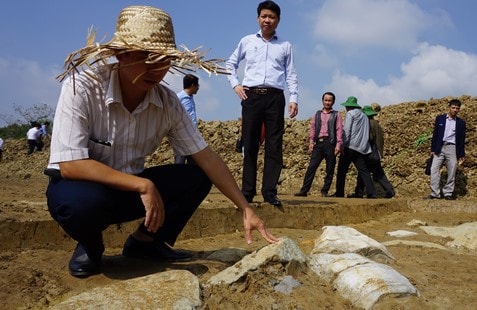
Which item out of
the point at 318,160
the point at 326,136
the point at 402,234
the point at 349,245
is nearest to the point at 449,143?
the point at 326,136

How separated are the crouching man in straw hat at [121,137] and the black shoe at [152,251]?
0.33m

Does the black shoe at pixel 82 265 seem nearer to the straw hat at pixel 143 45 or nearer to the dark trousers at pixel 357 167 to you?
the straw hat at pixel 143 45

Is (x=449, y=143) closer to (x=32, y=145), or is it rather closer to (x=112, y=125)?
(x=112, y=125)

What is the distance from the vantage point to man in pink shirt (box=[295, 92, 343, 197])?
8086 mm

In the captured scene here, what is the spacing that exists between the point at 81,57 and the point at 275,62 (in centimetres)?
305

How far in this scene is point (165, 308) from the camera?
2.35m

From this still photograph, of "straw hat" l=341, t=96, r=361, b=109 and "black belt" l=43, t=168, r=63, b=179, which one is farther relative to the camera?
"straw hat" l=341, t=96, r=361, b=109

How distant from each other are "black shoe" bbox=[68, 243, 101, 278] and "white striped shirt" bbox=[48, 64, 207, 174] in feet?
1.60

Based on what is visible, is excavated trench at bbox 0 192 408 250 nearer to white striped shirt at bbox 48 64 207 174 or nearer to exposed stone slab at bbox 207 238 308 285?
white striped shirt at bbox 48 64 207 174

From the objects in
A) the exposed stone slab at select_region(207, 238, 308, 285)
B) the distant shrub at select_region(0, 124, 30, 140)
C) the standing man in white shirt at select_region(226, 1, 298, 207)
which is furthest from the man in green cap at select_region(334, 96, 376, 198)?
the distant shrub at select_region(0, 124, 30, 140)

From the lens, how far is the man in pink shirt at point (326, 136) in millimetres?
8086

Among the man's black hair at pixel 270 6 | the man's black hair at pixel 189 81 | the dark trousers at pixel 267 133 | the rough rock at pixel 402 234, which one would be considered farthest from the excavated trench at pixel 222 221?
the man's black hair at pixel 270 6

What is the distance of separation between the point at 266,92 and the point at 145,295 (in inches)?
123

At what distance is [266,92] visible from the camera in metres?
5.20
